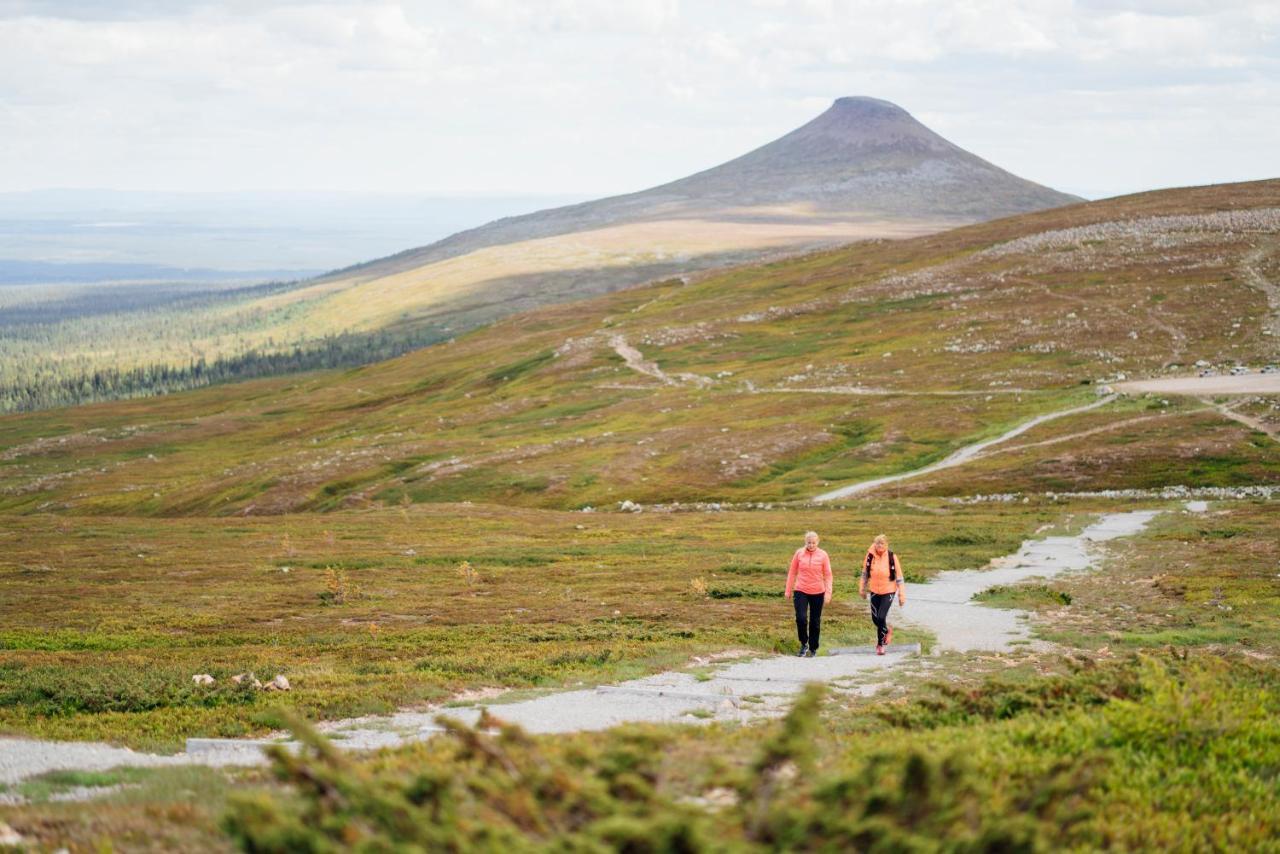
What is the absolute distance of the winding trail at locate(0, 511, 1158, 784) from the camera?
17.1m

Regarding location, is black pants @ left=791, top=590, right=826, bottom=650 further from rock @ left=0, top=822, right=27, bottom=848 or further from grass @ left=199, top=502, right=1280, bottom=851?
rock @ left=0, top=822, right=27, bottom=848

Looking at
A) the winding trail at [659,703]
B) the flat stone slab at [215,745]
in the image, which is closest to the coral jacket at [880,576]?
the winding trail at [659,703]

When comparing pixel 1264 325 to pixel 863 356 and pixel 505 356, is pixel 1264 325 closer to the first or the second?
pixel 863 356

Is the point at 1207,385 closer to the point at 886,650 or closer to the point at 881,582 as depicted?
the point at 881,582

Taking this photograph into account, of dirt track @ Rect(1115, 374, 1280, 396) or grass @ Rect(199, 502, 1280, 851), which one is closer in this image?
grass @ Rect(199, 502, 1280, 851)

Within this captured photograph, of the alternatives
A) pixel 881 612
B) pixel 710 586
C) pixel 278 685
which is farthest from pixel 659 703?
pixel 710 586

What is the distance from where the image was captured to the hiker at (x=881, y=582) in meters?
27.8

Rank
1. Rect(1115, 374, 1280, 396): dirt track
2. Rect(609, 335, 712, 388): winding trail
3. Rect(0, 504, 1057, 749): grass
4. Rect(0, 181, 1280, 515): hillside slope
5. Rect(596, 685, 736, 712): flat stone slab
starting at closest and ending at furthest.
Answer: Rect(596, 685, 736, 712): flat stone slab < Rect(0, 504, 1057, 749): grass < Rect(0, 181, 1280, 515): hillside slope < Rect(1115, 374, 1280, 396): dirt track < Rect(609, 335, 712, 388): winding trail

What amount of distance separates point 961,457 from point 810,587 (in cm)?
6601

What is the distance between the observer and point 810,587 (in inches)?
1089

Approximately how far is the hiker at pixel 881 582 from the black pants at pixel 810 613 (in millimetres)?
1439

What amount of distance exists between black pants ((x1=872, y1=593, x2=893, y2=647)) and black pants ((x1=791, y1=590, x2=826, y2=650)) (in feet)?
5.14

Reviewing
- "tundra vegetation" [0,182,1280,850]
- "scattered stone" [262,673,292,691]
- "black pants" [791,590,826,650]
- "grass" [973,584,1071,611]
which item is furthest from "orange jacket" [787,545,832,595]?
"scattered stone" [262,673,292,691]

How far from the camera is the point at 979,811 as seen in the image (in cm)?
898
